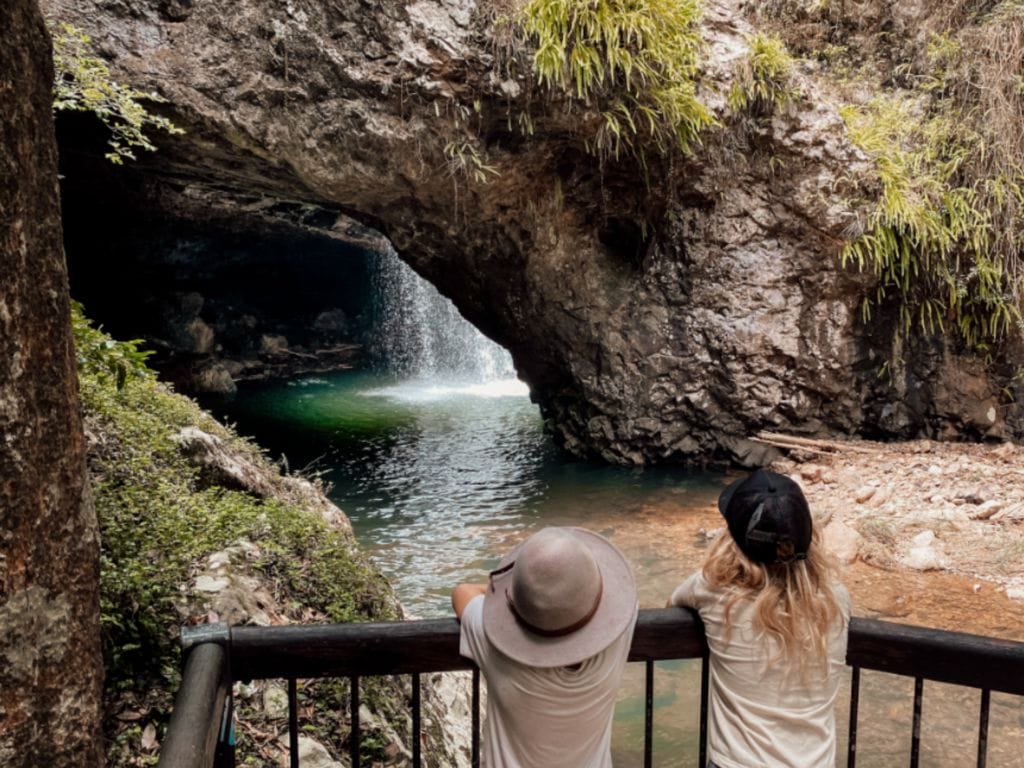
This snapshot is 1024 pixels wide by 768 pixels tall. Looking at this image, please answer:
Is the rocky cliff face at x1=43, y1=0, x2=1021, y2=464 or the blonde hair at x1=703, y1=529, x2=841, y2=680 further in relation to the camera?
the rocky cliff face at x1=43, y1=0, x2=1021, y2=464

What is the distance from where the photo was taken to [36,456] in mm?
1229

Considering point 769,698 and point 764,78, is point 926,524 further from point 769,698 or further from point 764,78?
point 769,698

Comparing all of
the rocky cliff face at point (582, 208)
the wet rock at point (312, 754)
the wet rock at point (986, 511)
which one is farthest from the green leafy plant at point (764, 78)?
the wet rock at point (312, 754)

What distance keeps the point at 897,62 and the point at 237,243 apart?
16.1 meters

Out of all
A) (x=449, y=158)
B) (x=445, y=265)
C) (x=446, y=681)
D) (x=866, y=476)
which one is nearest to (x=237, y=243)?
(x=445, y=265)

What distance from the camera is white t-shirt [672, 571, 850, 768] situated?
183 cm

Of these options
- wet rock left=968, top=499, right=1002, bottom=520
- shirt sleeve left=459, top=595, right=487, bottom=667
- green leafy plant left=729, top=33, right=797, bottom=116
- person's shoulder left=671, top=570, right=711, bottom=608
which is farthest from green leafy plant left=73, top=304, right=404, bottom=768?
green leafy plant left=729, top=33, right=797, bottom=116

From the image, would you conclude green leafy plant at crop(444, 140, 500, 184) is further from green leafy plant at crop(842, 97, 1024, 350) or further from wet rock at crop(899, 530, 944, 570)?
wet rock at crop(899, 530, 944, 570)

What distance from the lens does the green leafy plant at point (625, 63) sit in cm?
791

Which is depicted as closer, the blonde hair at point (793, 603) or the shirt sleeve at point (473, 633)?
the shirt sleeve at point (473, 633)

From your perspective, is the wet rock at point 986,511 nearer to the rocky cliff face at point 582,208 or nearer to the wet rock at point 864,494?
the wet rock at point 864,494

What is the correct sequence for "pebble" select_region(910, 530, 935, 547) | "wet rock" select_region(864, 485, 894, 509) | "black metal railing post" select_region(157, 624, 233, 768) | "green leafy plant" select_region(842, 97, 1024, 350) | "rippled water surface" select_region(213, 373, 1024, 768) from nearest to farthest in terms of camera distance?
"black metal railing post" select_region(157, 624, 233, 768) → "rippled water surface" select_region(213, 373, 1024, 768) → "pebble" select_region(910, 530, 935, 547) → "wet rock" select_region(864, 485, 894, 509) → "green leafy plant" select_region(842, 97, 1024, 350)

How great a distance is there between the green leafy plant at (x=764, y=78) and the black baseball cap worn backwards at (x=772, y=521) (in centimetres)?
848

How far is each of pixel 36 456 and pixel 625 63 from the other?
8.14 metres
